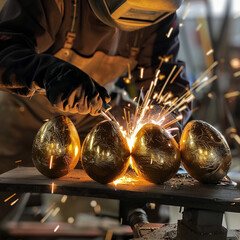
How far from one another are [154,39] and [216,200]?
→ 4.01 feet

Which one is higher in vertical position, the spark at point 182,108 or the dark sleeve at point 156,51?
the dark sleeve at point 156,51

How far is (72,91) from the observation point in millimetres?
1005

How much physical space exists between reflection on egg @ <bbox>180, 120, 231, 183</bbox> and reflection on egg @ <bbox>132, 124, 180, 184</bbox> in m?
0.04

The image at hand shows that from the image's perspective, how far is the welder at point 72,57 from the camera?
41.8 inches

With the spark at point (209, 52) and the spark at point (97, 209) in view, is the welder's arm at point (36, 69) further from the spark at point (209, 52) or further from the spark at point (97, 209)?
the spark at point (209, 52)

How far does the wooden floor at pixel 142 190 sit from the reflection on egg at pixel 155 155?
0.04m

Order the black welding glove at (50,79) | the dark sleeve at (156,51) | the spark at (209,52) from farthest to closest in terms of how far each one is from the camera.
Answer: the spark at (209,52)
the dark sleeve at (156,51)
the black welding glove at (50,79)

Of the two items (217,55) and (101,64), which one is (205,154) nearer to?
(101,64)

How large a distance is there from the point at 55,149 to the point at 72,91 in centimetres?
19

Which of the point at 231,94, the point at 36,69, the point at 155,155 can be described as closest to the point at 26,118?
the point at 36,69

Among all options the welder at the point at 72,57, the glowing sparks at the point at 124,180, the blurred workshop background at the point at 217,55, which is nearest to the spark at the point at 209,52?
the blurred workshop background at the point at 217,55

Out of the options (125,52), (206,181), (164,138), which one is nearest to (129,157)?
(164,138)

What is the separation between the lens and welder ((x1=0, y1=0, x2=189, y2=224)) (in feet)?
3.48

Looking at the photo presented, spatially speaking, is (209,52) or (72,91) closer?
(72,91)
